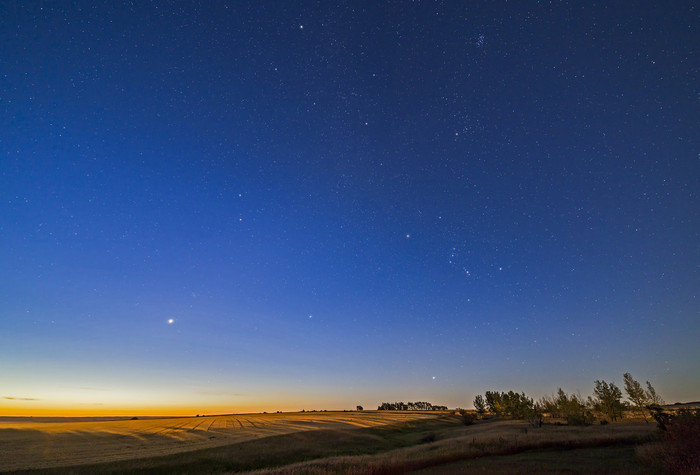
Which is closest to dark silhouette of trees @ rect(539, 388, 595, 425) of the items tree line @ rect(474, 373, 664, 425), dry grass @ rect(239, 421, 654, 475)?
tree line @ rect(474, 373, 664, 425)

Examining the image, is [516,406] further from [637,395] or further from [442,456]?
[442,456]

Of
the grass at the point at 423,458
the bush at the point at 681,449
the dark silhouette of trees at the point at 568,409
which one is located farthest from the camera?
the dark silhouette of trees at the point at 568,409

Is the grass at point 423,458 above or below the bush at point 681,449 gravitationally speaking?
below

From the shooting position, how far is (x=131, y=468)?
114 ft

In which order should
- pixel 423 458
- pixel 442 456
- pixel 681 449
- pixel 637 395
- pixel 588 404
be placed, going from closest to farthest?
pixel 681 449 → pixel 423 458 → pixel 442 456 → pixel 637 395 → pixel 588 404

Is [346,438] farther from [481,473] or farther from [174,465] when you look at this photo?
[481,473]

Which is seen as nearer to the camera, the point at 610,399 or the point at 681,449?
the point at 681,449

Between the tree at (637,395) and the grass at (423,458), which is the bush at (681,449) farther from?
the tree at (637,395)

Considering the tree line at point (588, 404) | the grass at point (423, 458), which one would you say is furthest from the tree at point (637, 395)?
the grass at point (423, 458)

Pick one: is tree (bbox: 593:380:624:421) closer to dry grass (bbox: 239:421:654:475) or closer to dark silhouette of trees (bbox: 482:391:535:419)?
dark silhouette of trees (bbox: 482:391:535:419)

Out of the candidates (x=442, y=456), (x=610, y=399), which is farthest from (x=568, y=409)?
(x=442, y=456)

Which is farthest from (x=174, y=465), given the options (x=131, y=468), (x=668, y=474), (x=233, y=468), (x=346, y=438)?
(x=668, y=474)

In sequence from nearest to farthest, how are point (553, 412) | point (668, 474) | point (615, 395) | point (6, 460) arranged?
1. point (668, 474)
2. point (6, 460)
3. point (615, 395)
4. point (553, 412)

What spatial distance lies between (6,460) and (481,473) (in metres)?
53.8
